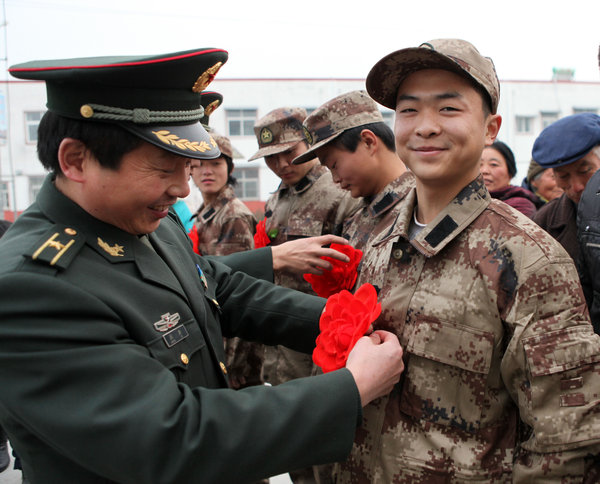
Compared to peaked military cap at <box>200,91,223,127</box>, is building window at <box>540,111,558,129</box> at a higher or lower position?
lower

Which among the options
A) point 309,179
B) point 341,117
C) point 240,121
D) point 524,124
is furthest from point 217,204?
point 524,124

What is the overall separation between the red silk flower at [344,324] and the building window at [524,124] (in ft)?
75.9

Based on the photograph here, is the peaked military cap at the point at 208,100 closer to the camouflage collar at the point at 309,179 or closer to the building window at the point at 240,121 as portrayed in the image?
the camouflage collar at the point at 309,179

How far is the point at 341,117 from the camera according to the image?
2742 mm

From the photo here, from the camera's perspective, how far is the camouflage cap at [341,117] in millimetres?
2730

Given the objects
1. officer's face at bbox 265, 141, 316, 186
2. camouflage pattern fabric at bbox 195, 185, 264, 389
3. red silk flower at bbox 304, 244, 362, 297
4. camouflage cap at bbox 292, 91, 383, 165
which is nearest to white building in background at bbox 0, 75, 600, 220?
camouflage pattern fabric at bbox 195, 185, 264, 389

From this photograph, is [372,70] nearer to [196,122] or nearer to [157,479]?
[196,122]

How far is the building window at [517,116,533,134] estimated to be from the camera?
21.9m

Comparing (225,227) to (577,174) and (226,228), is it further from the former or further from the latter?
(577,174)

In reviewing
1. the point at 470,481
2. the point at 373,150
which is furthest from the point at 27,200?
the point at 470,481

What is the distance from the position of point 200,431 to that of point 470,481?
0.80 m

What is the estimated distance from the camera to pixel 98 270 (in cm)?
138

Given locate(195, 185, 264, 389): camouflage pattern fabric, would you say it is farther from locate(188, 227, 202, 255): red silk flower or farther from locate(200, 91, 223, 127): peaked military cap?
locate(200, 91, 223, 127): peaked military cap

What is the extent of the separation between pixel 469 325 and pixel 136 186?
1.05m
